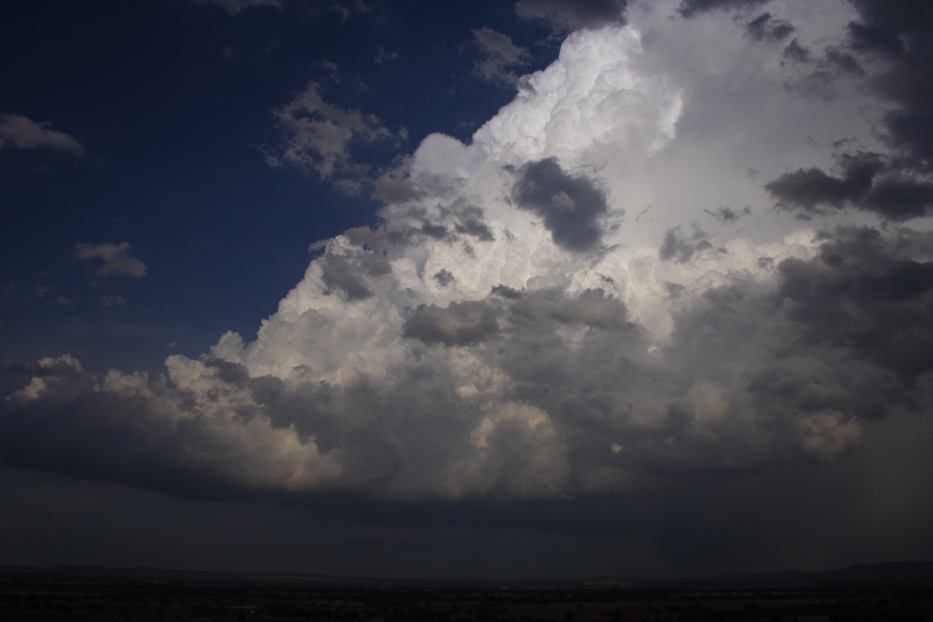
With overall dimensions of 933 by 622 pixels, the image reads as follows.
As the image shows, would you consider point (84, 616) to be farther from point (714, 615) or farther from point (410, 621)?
point (714, 615)

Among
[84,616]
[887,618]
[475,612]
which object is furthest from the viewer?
[475,612]

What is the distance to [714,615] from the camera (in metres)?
179

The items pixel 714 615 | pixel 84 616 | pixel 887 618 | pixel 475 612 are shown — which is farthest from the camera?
pixel 475 612

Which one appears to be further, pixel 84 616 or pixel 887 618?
pixel 84 616

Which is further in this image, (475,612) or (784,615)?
(475,612)

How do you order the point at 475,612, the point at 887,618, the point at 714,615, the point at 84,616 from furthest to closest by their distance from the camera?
the point at 475,612, the point at 714,615, the point at 84,616, the point at 887,618

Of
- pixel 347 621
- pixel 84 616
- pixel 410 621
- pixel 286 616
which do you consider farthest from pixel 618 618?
pixel 84 616

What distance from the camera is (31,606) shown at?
617 feet

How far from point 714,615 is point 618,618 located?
A: 79.2ft

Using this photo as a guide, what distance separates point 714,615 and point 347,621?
84171 millimetres

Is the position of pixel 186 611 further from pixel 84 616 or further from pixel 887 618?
pixel 887 618

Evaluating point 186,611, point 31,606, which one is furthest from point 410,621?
point 31,606

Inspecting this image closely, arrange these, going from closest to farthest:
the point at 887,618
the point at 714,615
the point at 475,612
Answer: the point at 887,618, the point at 714,615, the point at 475,612

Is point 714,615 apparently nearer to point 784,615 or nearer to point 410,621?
point 784,615
